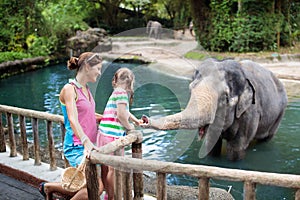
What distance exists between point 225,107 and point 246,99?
0.29m

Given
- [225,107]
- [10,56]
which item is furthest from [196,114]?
[10,56]

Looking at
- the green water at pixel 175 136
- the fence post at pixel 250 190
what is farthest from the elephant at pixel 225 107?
the fence post at pixel 250 190

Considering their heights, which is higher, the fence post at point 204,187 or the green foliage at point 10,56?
the fence post at point 204,187

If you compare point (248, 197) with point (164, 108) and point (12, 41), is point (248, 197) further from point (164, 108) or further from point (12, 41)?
point (12, 41)

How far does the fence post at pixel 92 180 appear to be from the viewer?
7.49 feet

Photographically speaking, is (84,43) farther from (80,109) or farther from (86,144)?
(86,144)

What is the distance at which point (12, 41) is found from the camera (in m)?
16.7

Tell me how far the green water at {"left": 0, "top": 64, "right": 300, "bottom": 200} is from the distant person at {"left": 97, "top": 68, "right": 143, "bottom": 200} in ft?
1.82

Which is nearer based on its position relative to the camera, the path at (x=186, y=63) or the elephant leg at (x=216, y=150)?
the elephant leg at (x=216, y=150)

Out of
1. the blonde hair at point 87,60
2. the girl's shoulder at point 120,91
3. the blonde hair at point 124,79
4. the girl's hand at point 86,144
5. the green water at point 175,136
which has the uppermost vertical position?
the blonde hair at point 87,60

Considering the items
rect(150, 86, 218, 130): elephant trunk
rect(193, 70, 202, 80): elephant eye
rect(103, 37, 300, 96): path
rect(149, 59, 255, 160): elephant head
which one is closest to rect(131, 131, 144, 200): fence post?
rect(150, 86, 218, 130): elephant trunk

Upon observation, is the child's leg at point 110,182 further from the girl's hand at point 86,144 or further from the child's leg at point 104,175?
the girl's hand at point 86,144

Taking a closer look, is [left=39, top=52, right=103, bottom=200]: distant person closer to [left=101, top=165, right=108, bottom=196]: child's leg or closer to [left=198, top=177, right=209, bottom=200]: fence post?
[left=101, top=165, right=108, bottom=196]: child's leg

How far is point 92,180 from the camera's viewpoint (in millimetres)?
2309
